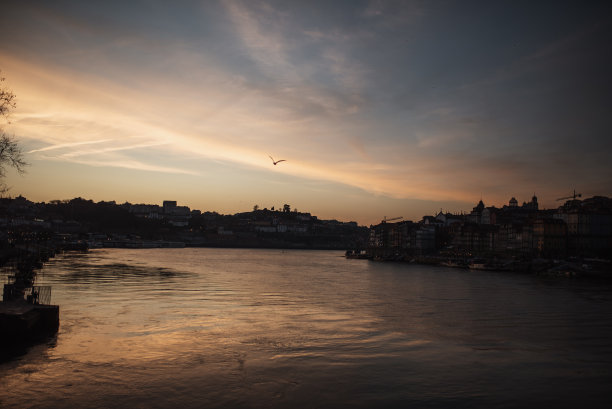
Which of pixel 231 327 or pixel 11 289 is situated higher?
pixel 11 289

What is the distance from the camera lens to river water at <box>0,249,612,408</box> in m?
14.2

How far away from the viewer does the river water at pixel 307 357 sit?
14156mm

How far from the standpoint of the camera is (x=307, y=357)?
60.1ft

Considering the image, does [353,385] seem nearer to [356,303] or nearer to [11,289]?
[11,289]

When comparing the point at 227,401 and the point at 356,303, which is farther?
the point at 356,303

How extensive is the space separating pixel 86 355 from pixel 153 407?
20.3 feet

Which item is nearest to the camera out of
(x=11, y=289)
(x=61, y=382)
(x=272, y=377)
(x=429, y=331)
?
(x=61, y=382)

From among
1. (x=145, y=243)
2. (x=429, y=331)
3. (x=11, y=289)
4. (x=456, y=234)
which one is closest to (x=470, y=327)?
(x=429, y=331)

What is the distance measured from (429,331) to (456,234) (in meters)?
119

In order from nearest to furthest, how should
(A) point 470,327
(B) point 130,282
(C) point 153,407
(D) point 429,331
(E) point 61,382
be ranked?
(C) point 153,407 → (E) point 61,382 → (D) point 429,331 → (A) point 470,327 → (B) point 130,282

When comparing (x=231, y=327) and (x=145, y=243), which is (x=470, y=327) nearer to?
(x=231, y=327)

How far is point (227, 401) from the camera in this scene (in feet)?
44.7

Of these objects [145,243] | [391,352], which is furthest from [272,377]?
[145,243]

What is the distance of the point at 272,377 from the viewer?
15.8m
